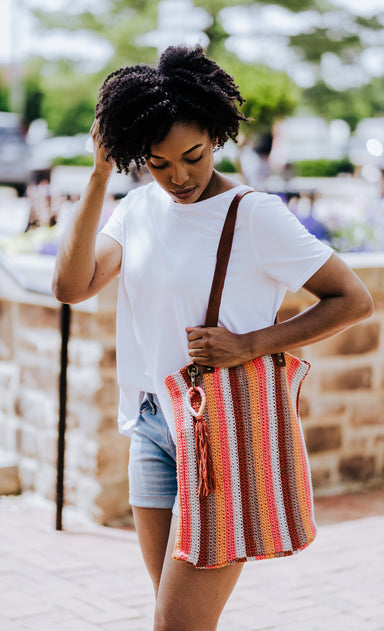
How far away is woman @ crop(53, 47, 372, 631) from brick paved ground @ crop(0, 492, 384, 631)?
1.30 metres

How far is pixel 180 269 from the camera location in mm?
2221

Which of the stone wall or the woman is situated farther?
the stone wall

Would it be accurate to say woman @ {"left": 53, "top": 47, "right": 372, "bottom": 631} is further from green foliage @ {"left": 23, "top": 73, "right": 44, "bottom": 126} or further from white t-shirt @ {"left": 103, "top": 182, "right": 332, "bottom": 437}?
green foliage @ {"left": 23, "top": 73, "right": 44, "bottom": 126}

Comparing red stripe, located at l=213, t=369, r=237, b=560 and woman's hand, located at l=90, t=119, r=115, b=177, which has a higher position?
woman's hand, located at l=90, t=119, r=115, b=177

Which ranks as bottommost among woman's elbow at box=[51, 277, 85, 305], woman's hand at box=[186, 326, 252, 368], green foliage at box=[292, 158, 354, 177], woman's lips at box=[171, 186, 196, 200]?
woman's hand at box=[186, 326, 252, 368]

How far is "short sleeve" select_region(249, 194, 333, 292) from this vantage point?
2.21 meters

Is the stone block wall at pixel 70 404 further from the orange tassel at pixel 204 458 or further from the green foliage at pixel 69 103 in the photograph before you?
the green foliage at pixel 69 103

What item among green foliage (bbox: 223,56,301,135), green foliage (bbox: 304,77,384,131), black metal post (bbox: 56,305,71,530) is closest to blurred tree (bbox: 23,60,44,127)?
green foliage (bbox: 304,77,384,131)

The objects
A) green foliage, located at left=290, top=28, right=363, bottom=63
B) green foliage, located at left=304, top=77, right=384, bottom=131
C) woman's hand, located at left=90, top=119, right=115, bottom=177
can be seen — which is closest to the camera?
woman's hand, located at left=90, top=119, right=115, bottom=177

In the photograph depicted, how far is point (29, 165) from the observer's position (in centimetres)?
2117

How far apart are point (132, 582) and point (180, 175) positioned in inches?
89.5

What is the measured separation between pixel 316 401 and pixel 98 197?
3118mm

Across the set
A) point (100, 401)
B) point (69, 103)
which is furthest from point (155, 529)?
point (69, 103)

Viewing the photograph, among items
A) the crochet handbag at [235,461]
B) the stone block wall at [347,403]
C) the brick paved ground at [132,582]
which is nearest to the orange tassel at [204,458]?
the crochet handbag at [235,461]
